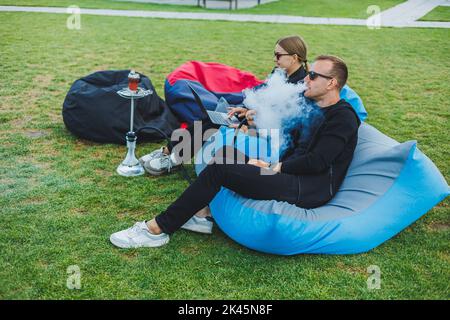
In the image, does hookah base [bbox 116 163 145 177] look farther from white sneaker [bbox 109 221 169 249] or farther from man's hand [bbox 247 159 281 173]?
man's hand [bbox 247 159 281 173]

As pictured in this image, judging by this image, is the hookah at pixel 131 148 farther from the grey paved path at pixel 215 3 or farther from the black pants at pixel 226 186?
the grey paved path at pixel 215 3

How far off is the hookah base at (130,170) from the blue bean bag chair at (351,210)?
117cm

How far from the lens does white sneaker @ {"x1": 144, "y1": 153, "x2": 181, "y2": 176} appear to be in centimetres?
468

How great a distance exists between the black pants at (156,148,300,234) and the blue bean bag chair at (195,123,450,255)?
0.26 ft

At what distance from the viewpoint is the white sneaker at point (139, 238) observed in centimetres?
347

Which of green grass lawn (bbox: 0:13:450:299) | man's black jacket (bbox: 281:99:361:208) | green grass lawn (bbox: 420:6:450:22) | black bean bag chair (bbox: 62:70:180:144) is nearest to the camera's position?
green grass lawn (bbox: 0:13:450:299)

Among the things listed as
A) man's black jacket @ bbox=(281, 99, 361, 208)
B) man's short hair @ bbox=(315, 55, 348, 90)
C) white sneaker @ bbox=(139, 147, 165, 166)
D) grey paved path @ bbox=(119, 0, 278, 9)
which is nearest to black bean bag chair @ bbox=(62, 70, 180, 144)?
white sneaker @ bbox=(139, 147, 165, 166)

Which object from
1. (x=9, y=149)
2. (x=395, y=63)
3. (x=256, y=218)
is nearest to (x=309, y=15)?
(x=395, y=63)

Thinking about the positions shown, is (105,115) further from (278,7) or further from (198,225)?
(278,7)

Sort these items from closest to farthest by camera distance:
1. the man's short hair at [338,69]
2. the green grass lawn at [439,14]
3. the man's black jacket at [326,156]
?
the man's black jacket at [326,156], the man's short hair at [338,69], the green grass lawn at [439,14]

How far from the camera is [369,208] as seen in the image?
3.58m

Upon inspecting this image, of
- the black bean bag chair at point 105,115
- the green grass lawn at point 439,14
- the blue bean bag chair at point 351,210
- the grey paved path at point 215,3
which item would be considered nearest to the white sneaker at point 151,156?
the black bean bag chair at point 105,115
